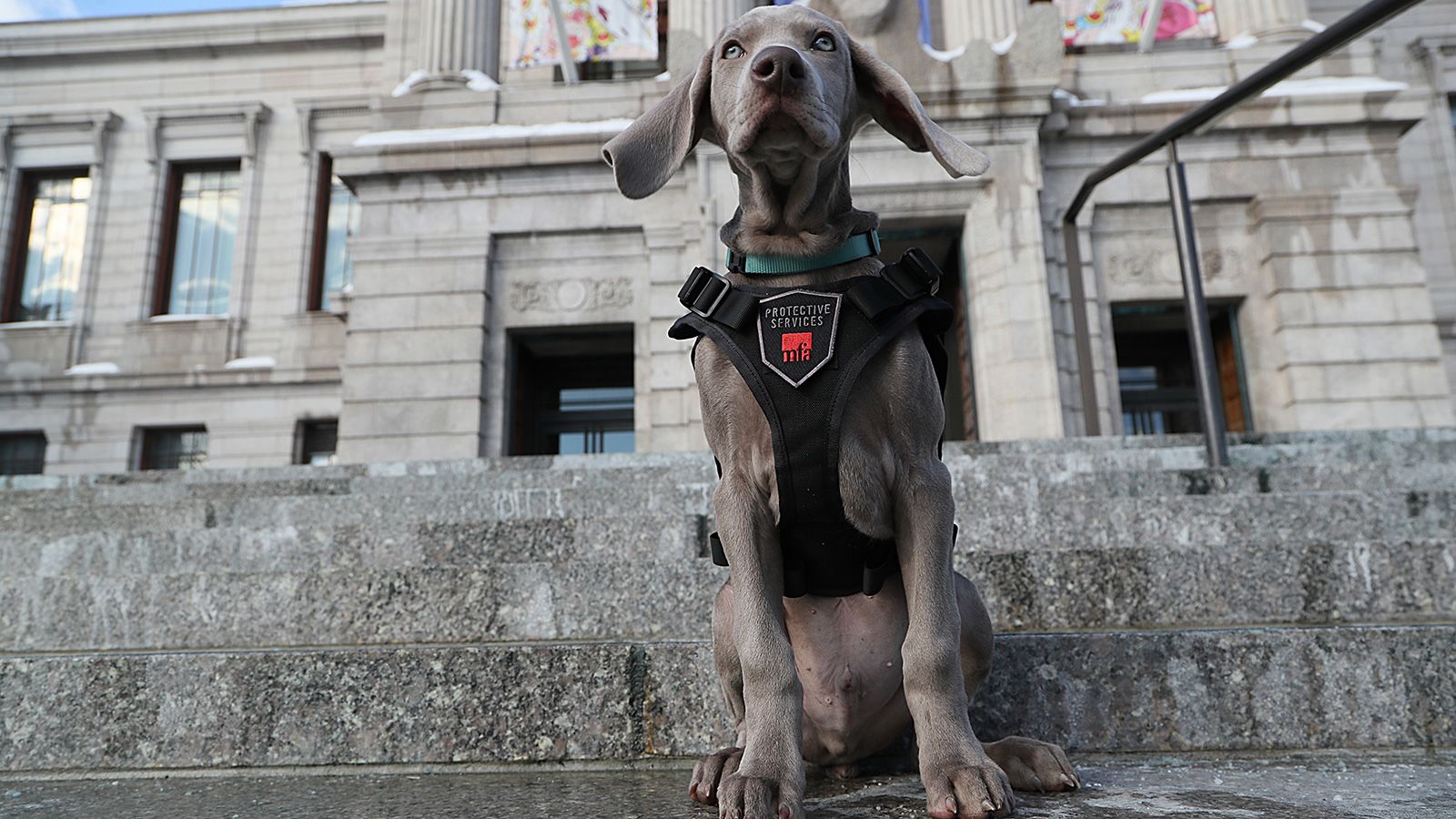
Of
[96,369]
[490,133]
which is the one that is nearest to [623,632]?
[490,133]

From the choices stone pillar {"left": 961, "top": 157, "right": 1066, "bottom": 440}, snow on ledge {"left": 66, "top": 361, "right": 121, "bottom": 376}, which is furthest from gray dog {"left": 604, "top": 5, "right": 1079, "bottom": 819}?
snow on ledge {"left": 66, "top": 361, "right": 121, "bottom": 376}

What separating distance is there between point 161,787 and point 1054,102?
30.2 feet

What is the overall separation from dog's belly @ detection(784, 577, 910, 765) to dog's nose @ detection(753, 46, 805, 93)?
1.08 metres

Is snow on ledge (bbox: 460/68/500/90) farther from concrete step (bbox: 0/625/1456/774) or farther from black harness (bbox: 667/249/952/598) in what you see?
black harness (bbox: 667/249/952/598)

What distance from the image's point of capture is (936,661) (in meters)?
1.66

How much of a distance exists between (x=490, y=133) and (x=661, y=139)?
8231 millimetres

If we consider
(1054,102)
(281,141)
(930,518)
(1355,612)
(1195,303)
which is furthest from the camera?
(281,141)

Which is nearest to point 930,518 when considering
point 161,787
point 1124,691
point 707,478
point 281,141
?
point 1124,691

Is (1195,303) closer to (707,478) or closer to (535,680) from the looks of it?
(707,478)

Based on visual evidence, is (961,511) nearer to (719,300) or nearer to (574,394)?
(719,300)

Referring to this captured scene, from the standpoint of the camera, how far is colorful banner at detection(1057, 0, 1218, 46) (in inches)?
403

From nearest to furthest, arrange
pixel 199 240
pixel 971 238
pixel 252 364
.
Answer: pixel 971 238 → pixel 252 364 → pixel 199 240

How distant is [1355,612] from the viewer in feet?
8.51

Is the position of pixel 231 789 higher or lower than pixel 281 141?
lower
